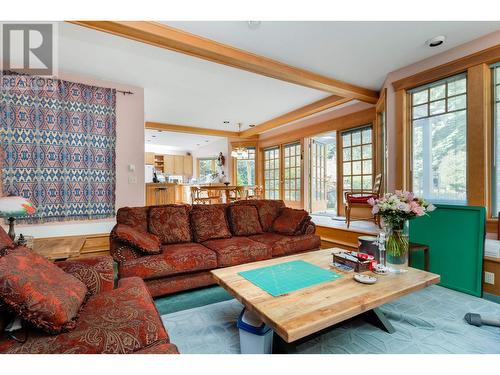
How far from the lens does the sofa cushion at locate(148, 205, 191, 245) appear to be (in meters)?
2.88

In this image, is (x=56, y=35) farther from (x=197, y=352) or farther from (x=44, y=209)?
(x=197, y=352)

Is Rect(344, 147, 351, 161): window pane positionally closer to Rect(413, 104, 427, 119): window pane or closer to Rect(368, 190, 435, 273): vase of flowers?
Rect(413, 104, 427, 119): window pane

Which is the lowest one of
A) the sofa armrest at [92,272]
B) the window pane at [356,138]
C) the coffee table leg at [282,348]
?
the coffee table leg at [282,348]

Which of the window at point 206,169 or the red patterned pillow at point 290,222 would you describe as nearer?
the red patterned pillow at point 290,222

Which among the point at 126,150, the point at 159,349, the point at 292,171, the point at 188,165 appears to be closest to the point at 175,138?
the point at 188,165

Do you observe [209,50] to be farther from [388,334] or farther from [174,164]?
[174,164]

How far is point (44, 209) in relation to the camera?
Result: 3342mm

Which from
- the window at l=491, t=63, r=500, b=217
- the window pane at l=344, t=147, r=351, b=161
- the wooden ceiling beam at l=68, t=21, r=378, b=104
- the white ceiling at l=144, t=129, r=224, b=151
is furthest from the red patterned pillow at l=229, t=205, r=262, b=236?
the white ceiling at l=144, t=129, r=224, b=151

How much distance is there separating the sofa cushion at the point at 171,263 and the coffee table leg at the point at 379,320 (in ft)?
4.91

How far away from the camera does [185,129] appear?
681cm

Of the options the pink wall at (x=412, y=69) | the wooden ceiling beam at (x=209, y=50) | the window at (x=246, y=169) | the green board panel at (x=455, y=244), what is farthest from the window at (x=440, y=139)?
the window at (x=246, y=169)

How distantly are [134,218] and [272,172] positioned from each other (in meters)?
5.08

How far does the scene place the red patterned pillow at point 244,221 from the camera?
337cm

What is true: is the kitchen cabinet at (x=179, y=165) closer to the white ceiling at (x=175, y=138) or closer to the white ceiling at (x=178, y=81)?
the white ceiling at (x=175, y=138)
